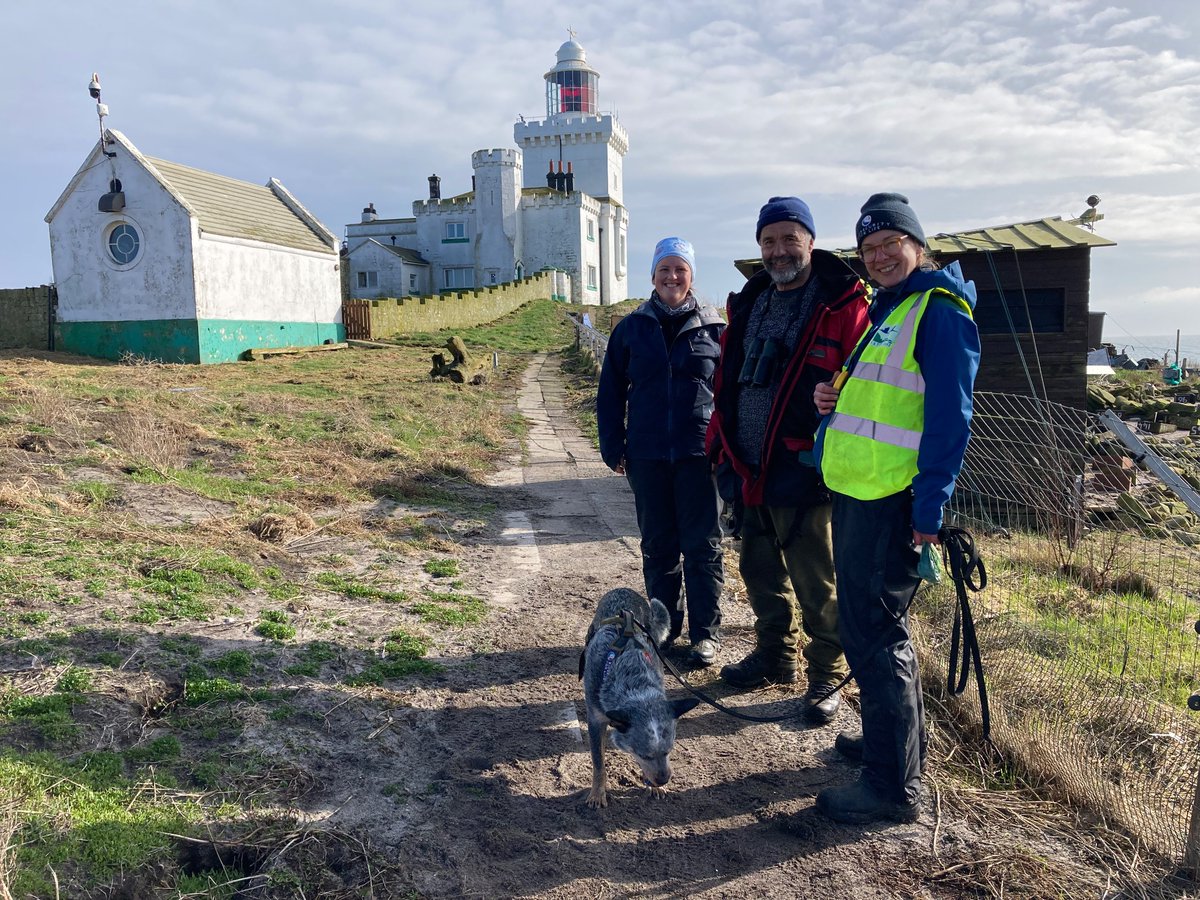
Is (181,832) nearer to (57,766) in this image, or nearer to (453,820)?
(57,766)

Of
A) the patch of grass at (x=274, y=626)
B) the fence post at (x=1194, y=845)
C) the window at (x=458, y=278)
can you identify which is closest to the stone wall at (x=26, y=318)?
the patch of grass at (x=274, y=626)

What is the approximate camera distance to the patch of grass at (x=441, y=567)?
5.77 metres

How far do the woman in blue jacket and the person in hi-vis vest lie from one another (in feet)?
4.23

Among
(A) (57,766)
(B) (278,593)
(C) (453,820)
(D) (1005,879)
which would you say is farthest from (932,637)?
(A) (57,766)

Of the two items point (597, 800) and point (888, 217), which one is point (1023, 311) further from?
point (597, 800)

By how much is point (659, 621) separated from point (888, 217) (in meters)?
→ 2.30

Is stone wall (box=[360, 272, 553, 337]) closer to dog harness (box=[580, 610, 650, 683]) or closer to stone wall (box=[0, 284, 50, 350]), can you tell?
stone wall (box=[0, 284, 50, 350])

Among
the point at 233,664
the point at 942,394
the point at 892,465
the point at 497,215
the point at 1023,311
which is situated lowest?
the point at 233,664

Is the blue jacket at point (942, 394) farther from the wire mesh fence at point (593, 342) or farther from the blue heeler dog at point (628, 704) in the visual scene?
the wire mesh fence at point (593, 342)

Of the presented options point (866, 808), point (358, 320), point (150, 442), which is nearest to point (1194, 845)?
point (866, 808)

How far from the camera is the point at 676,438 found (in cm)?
441

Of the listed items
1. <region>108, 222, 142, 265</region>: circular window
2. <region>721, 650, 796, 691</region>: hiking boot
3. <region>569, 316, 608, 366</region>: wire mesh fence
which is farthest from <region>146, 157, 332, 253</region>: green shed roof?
<region>721, 650, 796, 691</region>: hiking boot

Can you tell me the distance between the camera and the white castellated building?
4447 cm

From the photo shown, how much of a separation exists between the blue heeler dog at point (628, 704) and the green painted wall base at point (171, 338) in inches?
802
